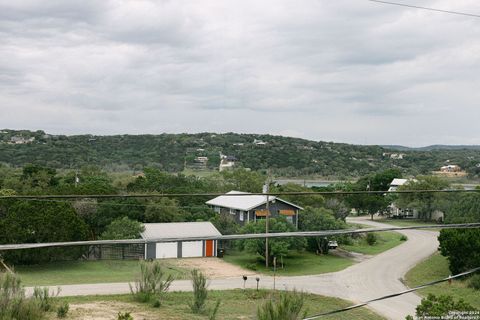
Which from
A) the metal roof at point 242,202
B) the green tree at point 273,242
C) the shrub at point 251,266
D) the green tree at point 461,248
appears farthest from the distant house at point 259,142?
the green tree at point 461,248

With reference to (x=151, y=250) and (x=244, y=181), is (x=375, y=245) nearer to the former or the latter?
(x=151, y=250)

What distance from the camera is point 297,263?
95.0 ft

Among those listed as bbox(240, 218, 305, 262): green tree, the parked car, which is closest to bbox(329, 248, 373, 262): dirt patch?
the parked car

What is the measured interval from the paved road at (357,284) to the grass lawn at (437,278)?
1.69 ft

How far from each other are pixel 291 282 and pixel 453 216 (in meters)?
14.9

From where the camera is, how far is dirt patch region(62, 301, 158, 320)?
1464 cm

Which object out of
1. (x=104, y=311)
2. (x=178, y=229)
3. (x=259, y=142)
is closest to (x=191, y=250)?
(x=178, y=229)

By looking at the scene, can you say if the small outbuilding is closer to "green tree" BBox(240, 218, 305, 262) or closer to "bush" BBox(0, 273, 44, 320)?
"green tree" BBox(240, 218, 305, 262)

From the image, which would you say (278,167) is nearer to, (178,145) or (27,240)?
(178,145)

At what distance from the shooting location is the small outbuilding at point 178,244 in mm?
30016

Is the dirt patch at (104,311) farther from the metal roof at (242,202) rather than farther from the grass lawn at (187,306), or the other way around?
the metal roof at (242,202)

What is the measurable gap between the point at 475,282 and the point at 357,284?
4583 mm

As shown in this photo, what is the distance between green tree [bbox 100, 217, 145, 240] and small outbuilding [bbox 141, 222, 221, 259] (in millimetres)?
1065

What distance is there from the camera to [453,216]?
110 feet
